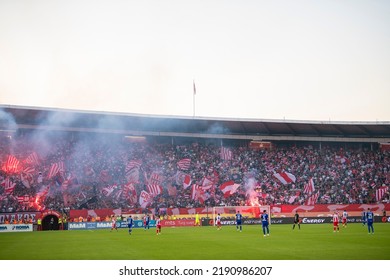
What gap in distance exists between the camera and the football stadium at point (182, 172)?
52.8 meters

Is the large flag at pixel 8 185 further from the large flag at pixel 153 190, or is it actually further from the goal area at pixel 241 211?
the goal area at pixel 241 211

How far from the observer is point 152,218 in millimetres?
52625

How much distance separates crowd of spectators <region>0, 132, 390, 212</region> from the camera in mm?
54688

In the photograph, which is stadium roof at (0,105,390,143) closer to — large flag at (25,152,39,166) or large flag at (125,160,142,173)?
large flag at (25,152,39,166)

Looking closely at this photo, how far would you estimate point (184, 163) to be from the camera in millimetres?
62719

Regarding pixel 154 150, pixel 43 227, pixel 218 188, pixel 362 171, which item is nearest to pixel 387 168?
pixel 362 171

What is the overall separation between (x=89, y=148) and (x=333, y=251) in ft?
151

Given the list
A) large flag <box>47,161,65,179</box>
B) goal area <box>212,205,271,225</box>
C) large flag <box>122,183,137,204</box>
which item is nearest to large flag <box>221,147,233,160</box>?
goal area <box>212,205,271,225</box>

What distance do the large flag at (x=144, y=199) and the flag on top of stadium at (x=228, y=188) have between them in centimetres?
1000

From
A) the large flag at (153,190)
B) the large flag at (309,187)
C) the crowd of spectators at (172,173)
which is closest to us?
the crowd of spectators at (172,173)

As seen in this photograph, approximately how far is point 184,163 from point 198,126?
6.26 metres

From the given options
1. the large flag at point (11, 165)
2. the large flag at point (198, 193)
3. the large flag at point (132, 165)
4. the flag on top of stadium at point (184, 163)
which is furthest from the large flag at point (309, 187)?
the large flag at point (11, 165)

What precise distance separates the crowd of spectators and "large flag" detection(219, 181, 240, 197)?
68 centimetres

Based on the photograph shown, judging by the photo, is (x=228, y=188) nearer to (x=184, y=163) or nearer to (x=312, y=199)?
(x=184, y=163)
